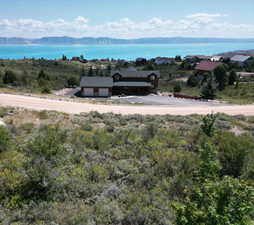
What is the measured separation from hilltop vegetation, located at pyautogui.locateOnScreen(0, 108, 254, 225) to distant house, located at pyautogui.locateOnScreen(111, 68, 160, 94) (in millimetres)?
41398

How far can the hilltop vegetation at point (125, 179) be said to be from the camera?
5.17m

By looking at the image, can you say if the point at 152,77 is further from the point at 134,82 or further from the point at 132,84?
the point at 132,84

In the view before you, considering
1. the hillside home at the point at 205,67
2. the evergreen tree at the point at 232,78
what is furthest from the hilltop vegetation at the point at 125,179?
the hillside home at the point at 205,67

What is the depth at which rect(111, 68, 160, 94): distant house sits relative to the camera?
181ft

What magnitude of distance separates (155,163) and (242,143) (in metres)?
4.04

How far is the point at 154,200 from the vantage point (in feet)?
24.4

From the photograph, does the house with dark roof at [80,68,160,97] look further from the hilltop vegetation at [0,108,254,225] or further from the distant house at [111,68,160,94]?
the hilltop vegetation at [0,108,254,225]

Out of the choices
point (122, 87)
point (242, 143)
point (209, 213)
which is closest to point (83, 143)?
point (242, 143)

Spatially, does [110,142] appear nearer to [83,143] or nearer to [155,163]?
[83,143]

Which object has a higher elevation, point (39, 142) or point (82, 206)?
point (39, 142)

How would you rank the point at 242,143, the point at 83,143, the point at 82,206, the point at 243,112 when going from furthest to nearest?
the point at 243,112 < the point at 83,143 < the point at 242,143 < the point at 82,206

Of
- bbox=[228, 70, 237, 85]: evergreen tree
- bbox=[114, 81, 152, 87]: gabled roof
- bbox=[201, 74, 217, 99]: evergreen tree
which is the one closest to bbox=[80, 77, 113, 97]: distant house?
bbox=[114, 81, 152, 87]: gabled roof

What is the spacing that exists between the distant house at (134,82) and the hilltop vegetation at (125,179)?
41.4m

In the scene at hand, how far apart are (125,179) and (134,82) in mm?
48933
